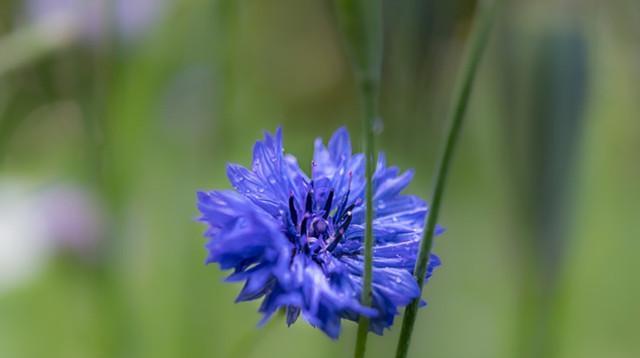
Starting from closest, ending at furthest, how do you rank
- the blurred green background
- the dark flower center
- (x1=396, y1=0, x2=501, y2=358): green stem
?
(x1=396, y1=0, x2=501, y2=358): green stem, the dark flower center, the blurred green background

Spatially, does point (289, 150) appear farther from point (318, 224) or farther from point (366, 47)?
point (366, 47)

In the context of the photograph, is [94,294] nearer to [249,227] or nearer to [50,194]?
[50,194]

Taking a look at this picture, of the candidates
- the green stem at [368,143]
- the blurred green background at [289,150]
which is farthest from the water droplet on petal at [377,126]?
the blurred green background at [289,150]

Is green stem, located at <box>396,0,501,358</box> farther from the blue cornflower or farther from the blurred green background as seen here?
the blurred green background

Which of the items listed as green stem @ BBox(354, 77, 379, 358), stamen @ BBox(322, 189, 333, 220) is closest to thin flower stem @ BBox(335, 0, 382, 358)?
green stem @ BBox(354, 77, 379, 358)

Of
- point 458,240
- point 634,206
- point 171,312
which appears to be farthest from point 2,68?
point 634,206

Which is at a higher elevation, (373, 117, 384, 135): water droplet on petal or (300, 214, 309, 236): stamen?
(373, 117, 384, 135): water droplet on petal
